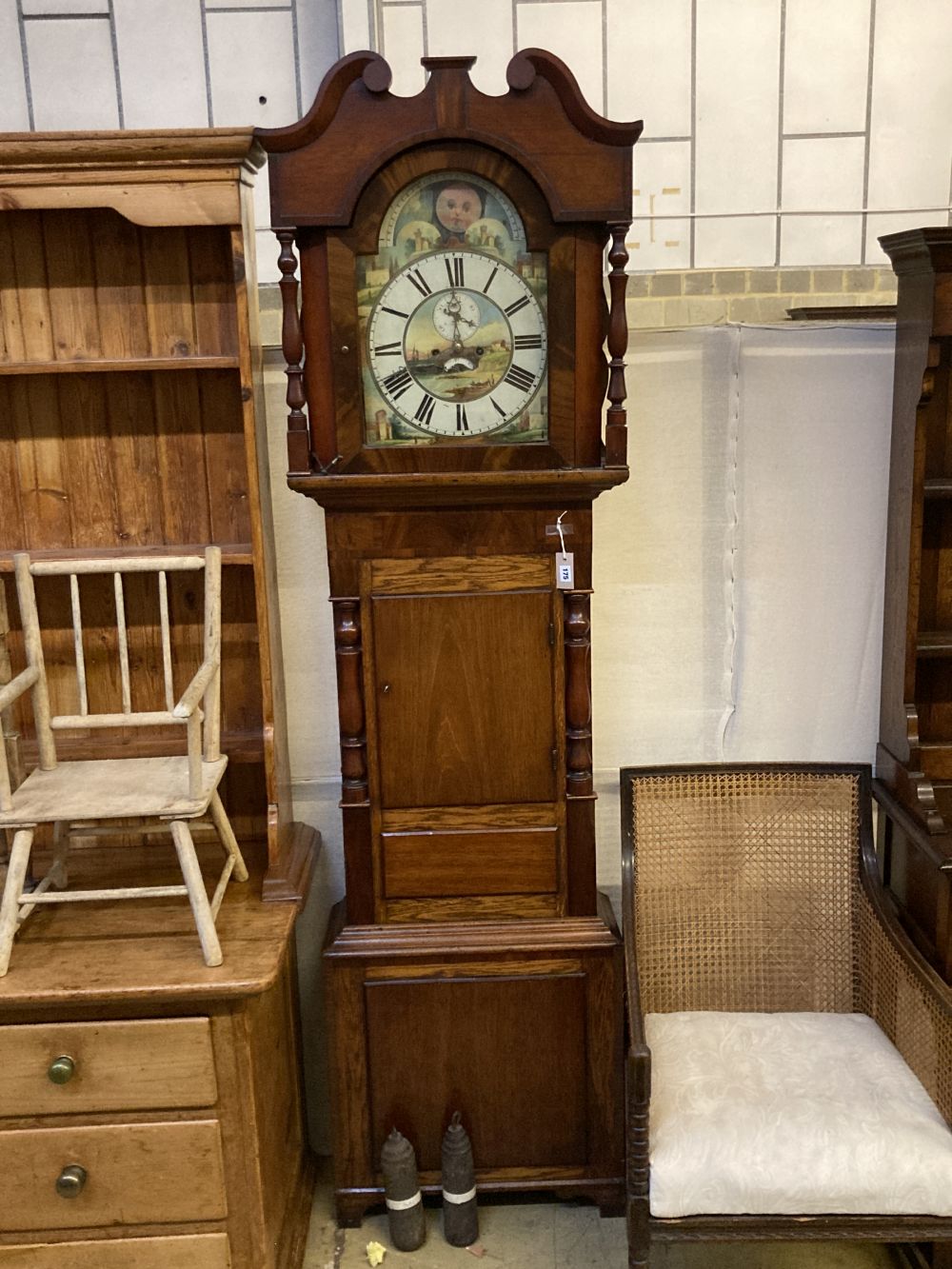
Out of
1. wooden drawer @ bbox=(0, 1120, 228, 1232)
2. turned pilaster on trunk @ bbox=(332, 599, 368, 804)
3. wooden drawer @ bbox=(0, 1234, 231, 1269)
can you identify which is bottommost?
wooden drawer @ bbox=(0, 1234, 231, 1269)

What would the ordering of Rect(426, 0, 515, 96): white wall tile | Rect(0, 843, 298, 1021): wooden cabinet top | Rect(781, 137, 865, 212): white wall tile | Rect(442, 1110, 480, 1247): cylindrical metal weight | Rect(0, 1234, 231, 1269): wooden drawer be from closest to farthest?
Rect(0, 843, 298, 1021): wooden cabinet top < Rect(0, 1234, 231, 1269): wooden drawer < Rect(442, 1110, 480, 1247): cylindrical metal weight < Rect(426, 0, 515, 96): white wall tile < Rect(781, 137, 865, 212): white wall tile

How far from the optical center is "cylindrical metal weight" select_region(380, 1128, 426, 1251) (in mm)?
2242

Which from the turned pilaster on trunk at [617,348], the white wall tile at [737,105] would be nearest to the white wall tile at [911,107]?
the white wall tile at [737,105]

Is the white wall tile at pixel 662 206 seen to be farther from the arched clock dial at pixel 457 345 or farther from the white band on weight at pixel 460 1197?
the white band on weight at pixel 460 1197

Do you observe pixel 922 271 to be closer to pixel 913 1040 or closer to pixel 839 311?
pixel 839 311

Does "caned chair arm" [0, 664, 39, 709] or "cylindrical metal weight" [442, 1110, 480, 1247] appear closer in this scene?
"caned chair arm" [0, 664, 39, 709]

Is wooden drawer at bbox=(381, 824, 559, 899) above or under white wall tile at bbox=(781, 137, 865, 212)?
under

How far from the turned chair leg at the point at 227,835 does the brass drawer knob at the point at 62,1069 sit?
0.47m

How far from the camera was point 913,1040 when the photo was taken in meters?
2.06

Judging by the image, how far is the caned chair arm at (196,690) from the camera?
75.2 inches

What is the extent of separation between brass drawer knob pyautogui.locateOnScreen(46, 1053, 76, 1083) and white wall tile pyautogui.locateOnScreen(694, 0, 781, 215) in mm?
2176

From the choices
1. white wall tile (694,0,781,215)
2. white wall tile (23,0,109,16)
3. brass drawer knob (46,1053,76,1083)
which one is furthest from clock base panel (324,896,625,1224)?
white wall tile (23,0,109,16)

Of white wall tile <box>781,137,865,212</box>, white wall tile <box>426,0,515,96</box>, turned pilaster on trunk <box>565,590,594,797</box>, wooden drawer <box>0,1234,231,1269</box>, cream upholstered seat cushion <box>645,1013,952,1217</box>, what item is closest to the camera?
cream upholstered seat cushion <box>645,1013,952,1217</box>

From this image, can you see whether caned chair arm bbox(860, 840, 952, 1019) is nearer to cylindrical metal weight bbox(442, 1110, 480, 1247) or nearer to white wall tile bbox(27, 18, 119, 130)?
cylindrical metal weight bbox(442, 1110, 480, 1247)
